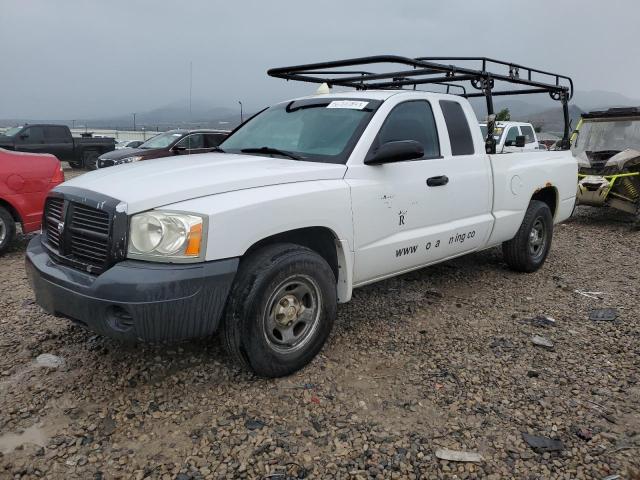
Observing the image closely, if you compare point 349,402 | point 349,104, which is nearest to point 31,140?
point 349,104

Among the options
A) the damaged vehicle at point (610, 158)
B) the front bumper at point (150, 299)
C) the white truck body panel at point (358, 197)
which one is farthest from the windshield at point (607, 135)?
the front bumper at point (150, 299)

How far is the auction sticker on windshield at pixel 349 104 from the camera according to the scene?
152 inches

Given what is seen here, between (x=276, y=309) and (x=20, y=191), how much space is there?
447 centimetres

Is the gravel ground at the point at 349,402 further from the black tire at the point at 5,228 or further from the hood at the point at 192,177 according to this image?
the black tire at the point at 5,228

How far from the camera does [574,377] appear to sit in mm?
3361

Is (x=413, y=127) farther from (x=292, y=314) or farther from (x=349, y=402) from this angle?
(x=349, y=402)

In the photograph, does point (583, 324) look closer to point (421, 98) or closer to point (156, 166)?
point (421, 98)

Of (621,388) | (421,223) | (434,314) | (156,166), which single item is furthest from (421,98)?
(621,388)

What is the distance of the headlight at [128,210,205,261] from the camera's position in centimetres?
265

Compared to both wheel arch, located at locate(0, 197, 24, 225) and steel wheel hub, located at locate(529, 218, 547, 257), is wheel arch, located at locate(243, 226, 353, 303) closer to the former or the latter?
steel wheel hub, located at locate(529, 218, 547, 257)

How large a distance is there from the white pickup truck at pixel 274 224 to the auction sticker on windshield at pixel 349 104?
0.01m

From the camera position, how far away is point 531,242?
222 inches

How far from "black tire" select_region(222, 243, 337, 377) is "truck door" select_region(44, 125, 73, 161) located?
17.5 m

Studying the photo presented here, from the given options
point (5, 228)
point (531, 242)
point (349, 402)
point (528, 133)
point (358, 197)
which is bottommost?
point (349, 402)
